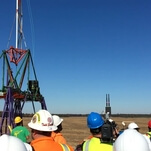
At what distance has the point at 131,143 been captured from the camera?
2.98 metres

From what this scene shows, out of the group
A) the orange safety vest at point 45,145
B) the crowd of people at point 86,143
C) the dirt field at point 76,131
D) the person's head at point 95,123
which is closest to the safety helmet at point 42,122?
→ the crowd of people at point 86,143

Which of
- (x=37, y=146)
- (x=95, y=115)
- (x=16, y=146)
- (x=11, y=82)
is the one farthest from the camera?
(x=11, y=82)

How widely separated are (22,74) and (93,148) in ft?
46.7

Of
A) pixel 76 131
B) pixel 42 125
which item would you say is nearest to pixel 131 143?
pixel 42 125

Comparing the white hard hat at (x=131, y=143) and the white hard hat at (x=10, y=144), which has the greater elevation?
the white hard hat at (x=10, y=144)

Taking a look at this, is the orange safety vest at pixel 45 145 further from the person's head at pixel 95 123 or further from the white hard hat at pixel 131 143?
the person's head at pixel 95 123

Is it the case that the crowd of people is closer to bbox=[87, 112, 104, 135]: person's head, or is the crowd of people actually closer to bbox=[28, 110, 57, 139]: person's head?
bbox=[28, 110, 57, 139]: person's head

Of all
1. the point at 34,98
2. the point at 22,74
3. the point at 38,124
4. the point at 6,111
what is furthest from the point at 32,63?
the point at 38,124

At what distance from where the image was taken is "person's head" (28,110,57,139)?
157 inches

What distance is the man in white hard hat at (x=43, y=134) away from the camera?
3.73 metres

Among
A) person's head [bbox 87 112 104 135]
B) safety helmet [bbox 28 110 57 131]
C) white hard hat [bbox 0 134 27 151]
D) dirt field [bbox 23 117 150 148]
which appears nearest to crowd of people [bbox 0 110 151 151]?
safety helmet [bbox 28 110 57 131]

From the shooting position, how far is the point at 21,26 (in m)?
18.8

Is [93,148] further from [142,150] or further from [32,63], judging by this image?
[32,63]

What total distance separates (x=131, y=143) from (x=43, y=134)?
141cm
